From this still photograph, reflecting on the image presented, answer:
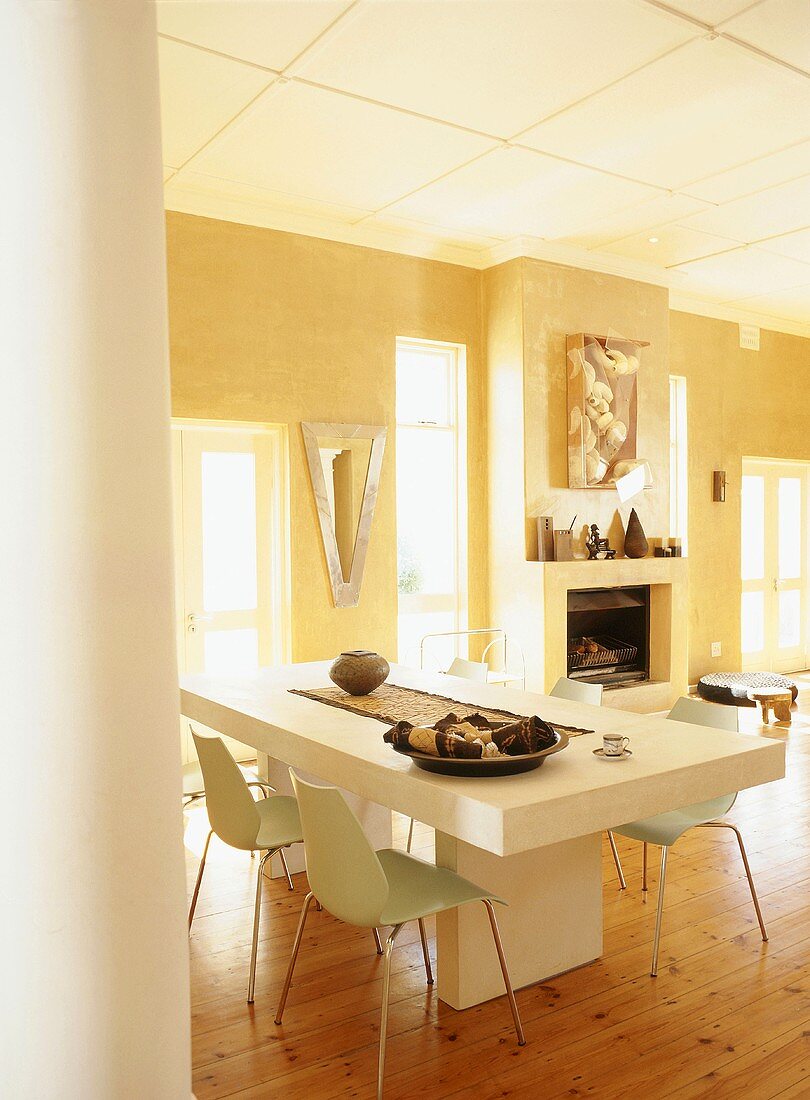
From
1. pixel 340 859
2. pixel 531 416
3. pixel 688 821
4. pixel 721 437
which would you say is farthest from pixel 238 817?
pixel 721 437

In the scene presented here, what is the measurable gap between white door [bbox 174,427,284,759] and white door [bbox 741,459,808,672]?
4.73 metres

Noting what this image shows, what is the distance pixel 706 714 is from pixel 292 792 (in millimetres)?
1662

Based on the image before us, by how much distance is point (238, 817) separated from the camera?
284cm

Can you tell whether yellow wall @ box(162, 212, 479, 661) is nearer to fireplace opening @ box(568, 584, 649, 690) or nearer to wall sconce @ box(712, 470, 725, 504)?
fireplace opening @ box(568, 584, 649, 690)

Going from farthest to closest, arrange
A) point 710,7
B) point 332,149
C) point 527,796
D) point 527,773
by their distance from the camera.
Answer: point 332,149 < point 710,7 < point 527,773 < point 527,796

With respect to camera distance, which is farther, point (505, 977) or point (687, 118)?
point (687, 118)

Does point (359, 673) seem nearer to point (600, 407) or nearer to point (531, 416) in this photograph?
point (531, 416)

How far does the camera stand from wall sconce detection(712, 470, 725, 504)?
7.75 m

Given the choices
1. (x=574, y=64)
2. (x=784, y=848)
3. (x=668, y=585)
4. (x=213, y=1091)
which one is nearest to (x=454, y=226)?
(x=574, y=64)

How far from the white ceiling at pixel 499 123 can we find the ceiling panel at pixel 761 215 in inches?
0.7

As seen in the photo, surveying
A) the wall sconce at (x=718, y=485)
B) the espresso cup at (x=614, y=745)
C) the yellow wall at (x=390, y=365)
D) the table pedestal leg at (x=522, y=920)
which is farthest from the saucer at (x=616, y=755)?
the wall sconce at (x=718, y=485)

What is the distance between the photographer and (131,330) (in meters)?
1.66

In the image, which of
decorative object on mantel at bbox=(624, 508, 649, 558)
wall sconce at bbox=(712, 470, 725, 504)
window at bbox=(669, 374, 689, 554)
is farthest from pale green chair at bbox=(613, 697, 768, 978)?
wall sconce at bbox=(712, 470, 725, 504)

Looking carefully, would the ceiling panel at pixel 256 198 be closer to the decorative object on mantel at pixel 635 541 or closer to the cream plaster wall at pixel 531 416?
the cream plaster wall at pixel 531 416
